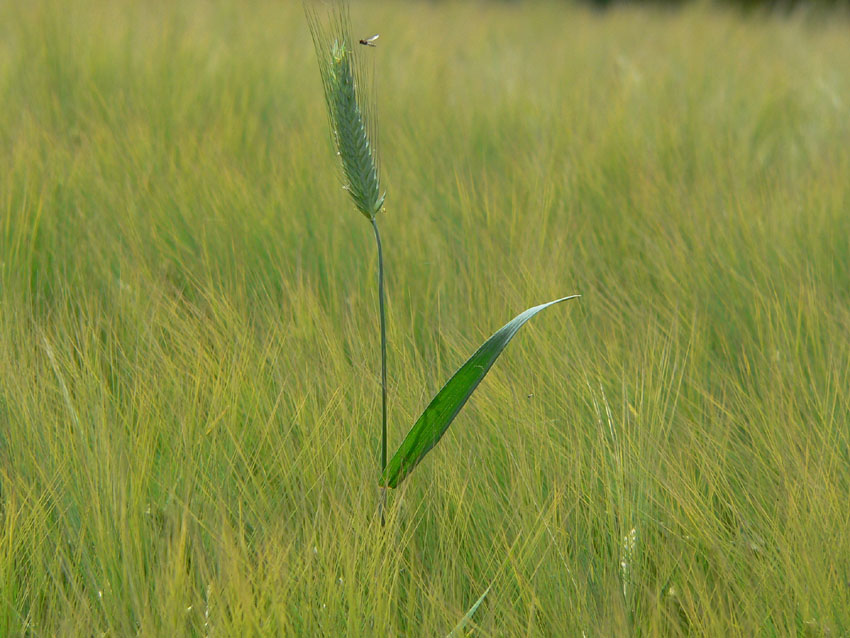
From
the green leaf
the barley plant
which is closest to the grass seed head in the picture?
the barley plant

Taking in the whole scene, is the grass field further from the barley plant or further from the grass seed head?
the grass seed head

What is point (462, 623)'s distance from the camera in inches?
22.2

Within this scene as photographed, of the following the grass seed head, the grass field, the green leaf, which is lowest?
the grass field

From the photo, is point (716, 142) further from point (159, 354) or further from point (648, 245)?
point (159, 354)

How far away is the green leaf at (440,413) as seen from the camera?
0.65 m

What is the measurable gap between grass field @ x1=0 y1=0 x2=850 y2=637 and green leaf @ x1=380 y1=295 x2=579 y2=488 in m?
0.03

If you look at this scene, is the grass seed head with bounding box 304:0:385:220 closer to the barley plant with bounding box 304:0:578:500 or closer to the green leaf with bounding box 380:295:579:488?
the barley plant with bounding box 304:0:578:500

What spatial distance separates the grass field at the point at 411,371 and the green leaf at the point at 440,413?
34mm

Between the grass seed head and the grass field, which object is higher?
the grass seed head

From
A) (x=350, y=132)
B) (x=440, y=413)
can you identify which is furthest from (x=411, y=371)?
(x=350, y=132)

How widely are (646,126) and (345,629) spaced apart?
1426 millimetres

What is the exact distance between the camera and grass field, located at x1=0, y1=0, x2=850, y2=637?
0.62m

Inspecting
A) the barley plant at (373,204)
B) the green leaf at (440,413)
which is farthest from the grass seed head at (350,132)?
the green leaf at (440,413)

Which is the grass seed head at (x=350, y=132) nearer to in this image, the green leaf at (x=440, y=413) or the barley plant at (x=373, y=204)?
the barley plant at (x=373, y=204)
